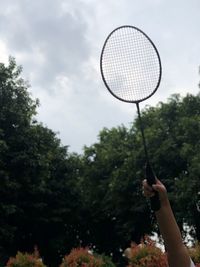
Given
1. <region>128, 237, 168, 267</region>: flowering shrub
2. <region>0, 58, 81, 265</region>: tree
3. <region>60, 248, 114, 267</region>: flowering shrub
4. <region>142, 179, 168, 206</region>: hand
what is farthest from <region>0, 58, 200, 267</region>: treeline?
<region>142, 179, 168, 206</region>: hand

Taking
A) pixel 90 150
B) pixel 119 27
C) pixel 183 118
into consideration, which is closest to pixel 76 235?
pixel 90 150

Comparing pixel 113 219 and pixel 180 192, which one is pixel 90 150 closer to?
pixel 113 219

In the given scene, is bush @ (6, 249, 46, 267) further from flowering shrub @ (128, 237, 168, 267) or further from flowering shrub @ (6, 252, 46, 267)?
flowering shrub @ (128, 237, 168, 267)

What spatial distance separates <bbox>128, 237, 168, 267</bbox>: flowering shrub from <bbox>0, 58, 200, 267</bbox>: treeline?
13.5 meters

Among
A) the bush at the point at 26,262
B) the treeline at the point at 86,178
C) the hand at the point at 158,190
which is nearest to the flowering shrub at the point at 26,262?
the bush at the point at 26,262

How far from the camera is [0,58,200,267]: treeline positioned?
98.5 ft

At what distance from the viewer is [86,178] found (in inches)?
1634

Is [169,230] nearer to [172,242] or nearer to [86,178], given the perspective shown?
[172,242]

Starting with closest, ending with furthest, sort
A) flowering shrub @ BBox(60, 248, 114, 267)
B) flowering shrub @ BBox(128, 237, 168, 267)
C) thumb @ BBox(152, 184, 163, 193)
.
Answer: thumb @ BBox(152, 184, 163, 193)
flowering shrub @ BBox(128, 237, 168, 267)
flowering shrub @ BBox(60, 248, 114, 267)

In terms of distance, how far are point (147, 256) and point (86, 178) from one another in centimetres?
2666

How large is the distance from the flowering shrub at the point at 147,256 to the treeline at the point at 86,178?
44.4 ft

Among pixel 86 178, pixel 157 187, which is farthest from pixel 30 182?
pixel 157 187

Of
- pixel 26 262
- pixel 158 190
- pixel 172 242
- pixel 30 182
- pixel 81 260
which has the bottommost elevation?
pixel 172 242

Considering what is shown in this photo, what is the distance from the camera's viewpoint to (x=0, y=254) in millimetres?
29422
